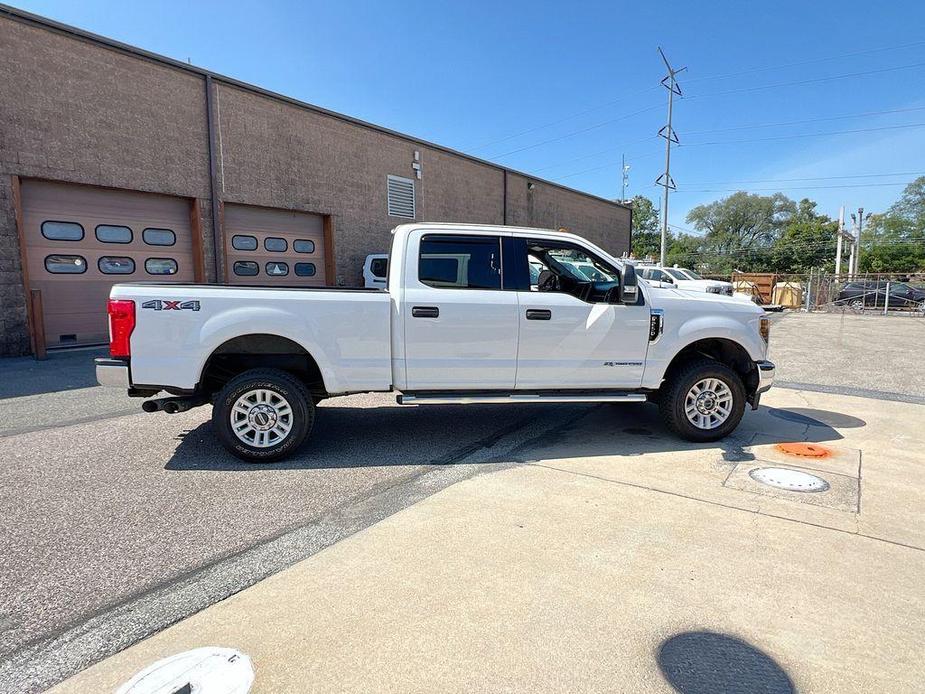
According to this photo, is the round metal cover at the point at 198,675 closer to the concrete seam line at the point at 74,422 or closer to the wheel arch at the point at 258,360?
the wheel arch at the point at 258,360

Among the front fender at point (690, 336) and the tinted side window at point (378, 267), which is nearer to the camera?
the front fender at point (690, 336)

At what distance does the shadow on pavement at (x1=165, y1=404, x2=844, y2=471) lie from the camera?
189 inches

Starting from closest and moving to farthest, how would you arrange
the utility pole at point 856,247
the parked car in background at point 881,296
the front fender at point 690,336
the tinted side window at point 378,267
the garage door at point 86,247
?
the front fender at point 690,336, the garage door at point 86,247, the tinted side window at point 378,267, the parked car in background at point 881,296, the utility pole at point 856,247

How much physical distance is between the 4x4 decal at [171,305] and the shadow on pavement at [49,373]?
14.4 ft

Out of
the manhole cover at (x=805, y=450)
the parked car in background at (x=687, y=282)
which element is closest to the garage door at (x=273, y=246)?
the manhole cover at (x=805, y=450)

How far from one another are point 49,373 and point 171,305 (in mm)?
6071

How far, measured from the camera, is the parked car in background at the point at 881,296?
23.9 metres

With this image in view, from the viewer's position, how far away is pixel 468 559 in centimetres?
307

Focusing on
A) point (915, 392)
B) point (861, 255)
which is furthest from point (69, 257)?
point (861, 255)

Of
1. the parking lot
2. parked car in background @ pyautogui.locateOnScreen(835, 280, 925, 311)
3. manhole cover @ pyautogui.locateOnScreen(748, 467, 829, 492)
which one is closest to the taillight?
the parking lot

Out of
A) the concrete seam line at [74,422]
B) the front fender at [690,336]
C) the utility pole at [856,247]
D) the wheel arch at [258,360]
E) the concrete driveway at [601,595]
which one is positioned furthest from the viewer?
the utility pole at [856,247]

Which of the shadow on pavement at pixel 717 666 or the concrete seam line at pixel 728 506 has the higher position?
the concrete seam line at pixel 728 506

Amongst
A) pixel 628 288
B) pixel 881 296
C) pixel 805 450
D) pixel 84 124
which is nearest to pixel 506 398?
pixel 628 288

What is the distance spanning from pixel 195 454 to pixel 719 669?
4362mm
